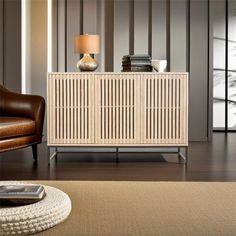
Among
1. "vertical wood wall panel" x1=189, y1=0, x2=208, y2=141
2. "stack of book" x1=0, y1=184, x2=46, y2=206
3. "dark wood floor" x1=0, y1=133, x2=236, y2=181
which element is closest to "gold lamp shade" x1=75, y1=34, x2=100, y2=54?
"dark wood floor" x1=0, y1=133, x2=236, y2=181

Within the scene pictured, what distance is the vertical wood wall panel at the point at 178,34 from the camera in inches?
228

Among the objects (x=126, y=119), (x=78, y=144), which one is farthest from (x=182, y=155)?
(x=78, y=144)

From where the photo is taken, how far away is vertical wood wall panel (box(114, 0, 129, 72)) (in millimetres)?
5816

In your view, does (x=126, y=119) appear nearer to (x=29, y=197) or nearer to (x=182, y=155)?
(x=182, y=155)

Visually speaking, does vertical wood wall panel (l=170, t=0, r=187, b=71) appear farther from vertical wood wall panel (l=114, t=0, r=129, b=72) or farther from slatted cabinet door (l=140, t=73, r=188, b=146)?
slatted cabinet door (l=140, t=73, r=188, b=146)

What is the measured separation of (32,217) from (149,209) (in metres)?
0.50

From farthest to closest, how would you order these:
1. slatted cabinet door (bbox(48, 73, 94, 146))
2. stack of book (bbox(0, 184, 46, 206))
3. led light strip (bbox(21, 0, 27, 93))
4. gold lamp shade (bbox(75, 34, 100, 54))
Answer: led light strip (bbox(21, 0, 27, 93)) → gold lamp shade (bbox(75, 34, 100, 54)) → slatted cabinet door (bbox(48, 73, 94, 146)) → stack of book (bbox(0, 184, 46, 206))

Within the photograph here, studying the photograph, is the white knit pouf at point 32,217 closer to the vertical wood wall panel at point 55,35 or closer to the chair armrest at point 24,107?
the chair armrest at point 24,107

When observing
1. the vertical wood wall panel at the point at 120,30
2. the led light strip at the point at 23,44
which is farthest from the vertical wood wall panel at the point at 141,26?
the led light strip at the point at 23,44

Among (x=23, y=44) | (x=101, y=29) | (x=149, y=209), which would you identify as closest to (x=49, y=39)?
(x=23, y=44)

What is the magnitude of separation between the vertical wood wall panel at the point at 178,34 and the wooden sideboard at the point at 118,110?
1933mm

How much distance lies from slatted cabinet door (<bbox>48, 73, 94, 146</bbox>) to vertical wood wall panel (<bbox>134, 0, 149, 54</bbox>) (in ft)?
6.78

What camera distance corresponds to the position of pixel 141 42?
230 inches

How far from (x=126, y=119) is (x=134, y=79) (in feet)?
1.24
